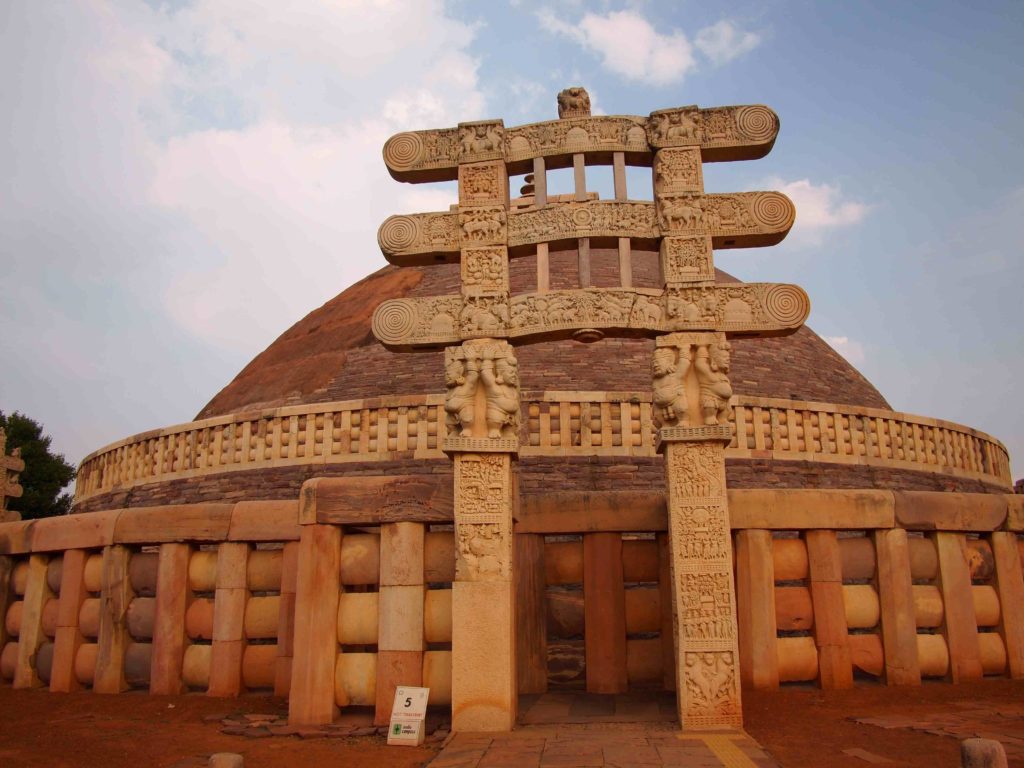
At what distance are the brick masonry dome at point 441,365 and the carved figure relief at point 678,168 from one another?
7.46 meters

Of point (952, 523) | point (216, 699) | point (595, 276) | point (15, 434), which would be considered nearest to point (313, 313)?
point (595, 276)

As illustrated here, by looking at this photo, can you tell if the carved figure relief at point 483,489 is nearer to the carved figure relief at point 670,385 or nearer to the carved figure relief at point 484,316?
the carved figure relief at point 484,316

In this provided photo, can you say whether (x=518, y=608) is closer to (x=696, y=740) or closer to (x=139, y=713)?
(x=696, y=740)

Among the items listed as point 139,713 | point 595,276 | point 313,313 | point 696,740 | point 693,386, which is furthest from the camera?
point 313,313

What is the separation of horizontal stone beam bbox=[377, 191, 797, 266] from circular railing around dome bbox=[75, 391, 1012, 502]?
5744 millimetres

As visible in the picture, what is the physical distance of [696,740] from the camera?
225 inches

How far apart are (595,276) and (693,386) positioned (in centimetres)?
1274

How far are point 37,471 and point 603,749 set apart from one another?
29.4 meters

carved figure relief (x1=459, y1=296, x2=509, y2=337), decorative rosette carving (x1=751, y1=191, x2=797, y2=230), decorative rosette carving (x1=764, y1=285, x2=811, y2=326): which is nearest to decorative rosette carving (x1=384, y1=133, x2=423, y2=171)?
carved figure relief (x1=459, y1=296, x2=509, y2=337)

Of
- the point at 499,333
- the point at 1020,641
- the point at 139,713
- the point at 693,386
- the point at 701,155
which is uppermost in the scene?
the point at 701,155

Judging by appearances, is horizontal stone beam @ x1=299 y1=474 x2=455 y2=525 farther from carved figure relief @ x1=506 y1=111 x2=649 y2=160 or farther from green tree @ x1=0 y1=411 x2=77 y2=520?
green tree @ x1=0 y1=411 x2=77 y2=520

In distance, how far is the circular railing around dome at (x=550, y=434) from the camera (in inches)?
505

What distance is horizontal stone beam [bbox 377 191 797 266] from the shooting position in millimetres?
7109

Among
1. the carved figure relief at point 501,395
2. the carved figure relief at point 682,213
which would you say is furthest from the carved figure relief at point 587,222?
the carved figure relief at point 501,395
